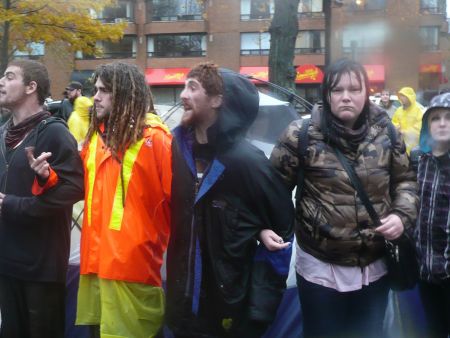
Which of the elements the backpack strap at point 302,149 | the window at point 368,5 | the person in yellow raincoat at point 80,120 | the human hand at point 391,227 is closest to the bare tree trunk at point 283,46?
the window at point 368,5

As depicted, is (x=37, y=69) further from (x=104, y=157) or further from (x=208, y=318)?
(x=208, y=318)

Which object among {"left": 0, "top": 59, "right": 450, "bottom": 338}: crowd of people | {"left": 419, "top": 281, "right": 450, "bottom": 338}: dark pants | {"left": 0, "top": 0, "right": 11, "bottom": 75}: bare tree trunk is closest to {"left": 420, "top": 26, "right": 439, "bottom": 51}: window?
{"left": 0, "top": 59, "right": 450, "bottom": 338}: crowd of people

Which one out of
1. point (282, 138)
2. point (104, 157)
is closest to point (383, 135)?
point (282, 138)

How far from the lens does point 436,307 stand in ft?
9.78

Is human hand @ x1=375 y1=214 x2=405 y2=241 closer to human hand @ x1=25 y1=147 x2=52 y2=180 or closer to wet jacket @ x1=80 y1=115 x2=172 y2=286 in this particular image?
wet jacket @ x1=80 y1=115 x2=172 y2=286

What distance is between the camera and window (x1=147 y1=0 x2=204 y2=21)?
38.0 m

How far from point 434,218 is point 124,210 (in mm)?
1507

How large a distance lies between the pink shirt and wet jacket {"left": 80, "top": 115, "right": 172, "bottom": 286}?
0.76 meters

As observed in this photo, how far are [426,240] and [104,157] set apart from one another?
1644 millimetres

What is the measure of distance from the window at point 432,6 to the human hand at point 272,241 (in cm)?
485

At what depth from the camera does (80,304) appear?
2941mm

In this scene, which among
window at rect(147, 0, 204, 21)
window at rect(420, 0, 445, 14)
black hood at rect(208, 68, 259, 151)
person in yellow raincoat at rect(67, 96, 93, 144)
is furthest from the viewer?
window at rect(147, 0, 204, 21)

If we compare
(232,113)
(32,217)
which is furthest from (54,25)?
(232,113)

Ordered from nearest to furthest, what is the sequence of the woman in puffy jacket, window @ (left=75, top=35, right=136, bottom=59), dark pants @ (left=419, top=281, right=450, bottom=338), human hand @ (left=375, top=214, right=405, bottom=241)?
human hand @ (left=375, top=214, right=405, bottom=241) < the woman in puffy jacket < dark pants @ (left=419, top=281, right=450, bottom=338) < window @ (left=75, top=35, right=136, bottom=59)
